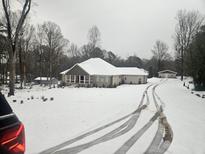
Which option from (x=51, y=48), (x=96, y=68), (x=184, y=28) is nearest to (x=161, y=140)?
(x=96, y=68)

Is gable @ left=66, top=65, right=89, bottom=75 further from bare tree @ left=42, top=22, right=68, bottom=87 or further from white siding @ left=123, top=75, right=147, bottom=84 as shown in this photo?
white siding @ left=123, top=75, right=147, bottom=84

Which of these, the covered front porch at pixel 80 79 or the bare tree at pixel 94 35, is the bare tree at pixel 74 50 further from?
the covered front porch at pixel 80 79

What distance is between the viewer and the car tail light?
2197 millimetres

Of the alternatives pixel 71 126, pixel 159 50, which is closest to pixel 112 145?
pixel 71 126

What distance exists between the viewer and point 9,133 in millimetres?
2281

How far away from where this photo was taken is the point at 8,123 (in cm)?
237

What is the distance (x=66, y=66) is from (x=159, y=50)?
39.7m

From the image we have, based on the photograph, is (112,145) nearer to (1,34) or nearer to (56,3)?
(56,3)

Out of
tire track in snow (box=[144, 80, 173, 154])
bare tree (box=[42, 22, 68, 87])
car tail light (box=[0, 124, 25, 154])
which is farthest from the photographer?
bare tree (box=[42, 22, 68, 87])

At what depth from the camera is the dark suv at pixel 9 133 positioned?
86.5 inches

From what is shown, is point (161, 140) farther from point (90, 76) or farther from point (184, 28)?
point (184, 28)

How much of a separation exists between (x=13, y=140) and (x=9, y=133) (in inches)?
4.2

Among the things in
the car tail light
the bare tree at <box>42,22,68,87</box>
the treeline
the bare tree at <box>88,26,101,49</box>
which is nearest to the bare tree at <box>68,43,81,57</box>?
the treeline

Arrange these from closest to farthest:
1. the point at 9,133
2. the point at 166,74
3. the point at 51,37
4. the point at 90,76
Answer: the point at 9,133
the point at 90,76
the point at 51,37
the point at 166,74
